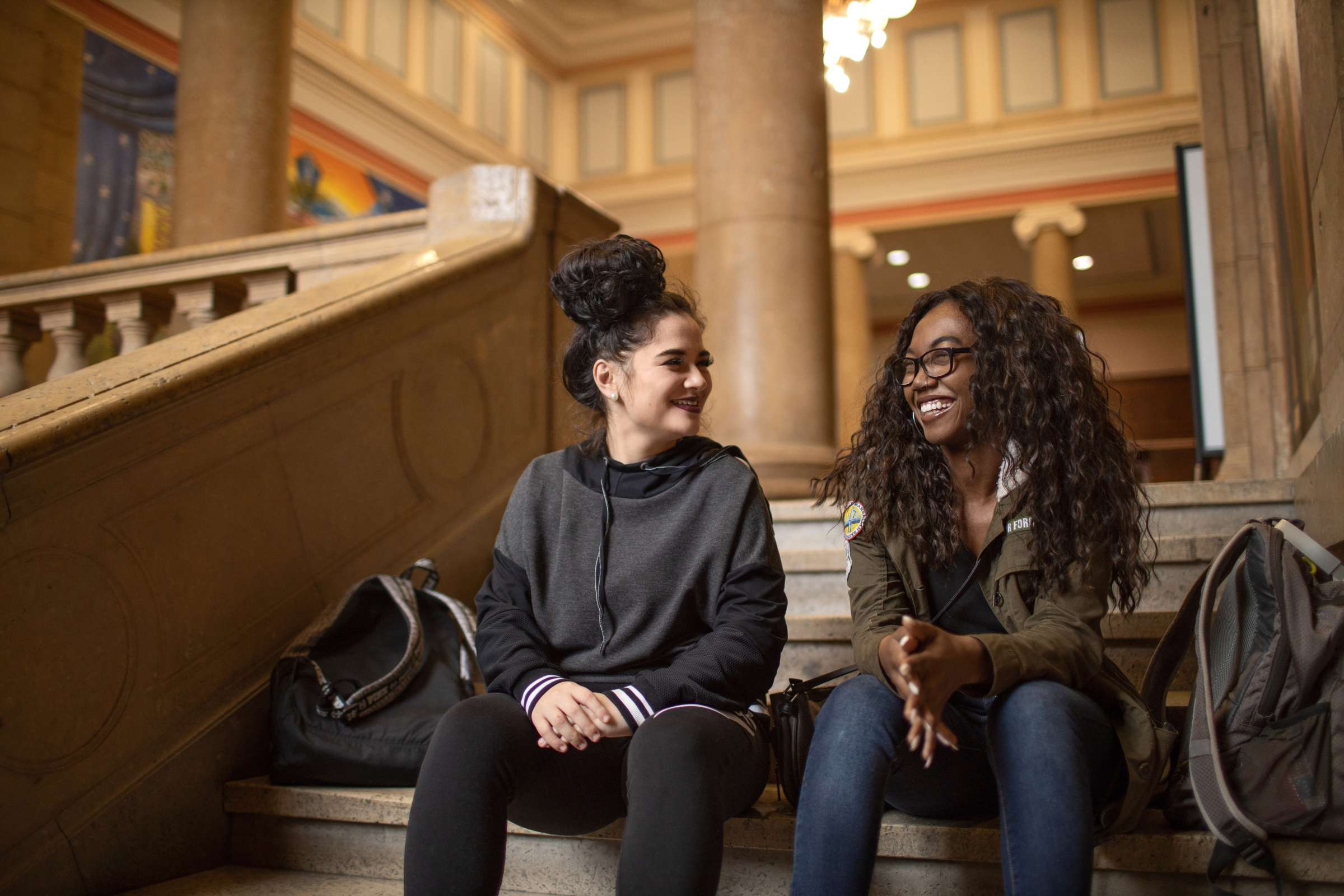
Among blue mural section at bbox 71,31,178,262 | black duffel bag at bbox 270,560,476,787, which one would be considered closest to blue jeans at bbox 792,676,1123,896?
black duffel bag at bbox 270,560,476,787

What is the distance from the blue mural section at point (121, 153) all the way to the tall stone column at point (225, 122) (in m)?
2.64

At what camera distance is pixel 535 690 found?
170 centimetres

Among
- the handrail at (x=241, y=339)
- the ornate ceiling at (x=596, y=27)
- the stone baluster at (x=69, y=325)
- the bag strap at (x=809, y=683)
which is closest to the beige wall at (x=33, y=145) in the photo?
the stone baluster at (x=69, y=325)

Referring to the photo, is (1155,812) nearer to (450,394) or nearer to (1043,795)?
(1043,795)

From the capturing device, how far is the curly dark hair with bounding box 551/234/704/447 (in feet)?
6.31

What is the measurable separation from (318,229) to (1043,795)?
2.93 m

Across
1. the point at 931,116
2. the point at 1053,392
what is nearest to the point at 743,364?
the point at 1053,392

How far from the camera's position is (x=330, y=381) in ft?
8.55

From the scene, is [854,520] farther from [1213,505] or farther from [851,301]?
[851,301]

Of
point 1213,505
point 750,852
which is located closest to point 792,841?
point 750,852

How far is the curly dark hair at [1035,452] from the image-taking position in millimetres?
1670

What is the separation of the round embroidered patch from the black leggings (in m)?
0.38

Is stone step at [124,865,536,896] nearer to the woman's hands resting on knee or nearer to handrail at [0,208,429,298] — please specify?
the woman's hands resting on knee

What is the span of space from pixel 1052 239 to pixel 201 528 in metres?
11.0
